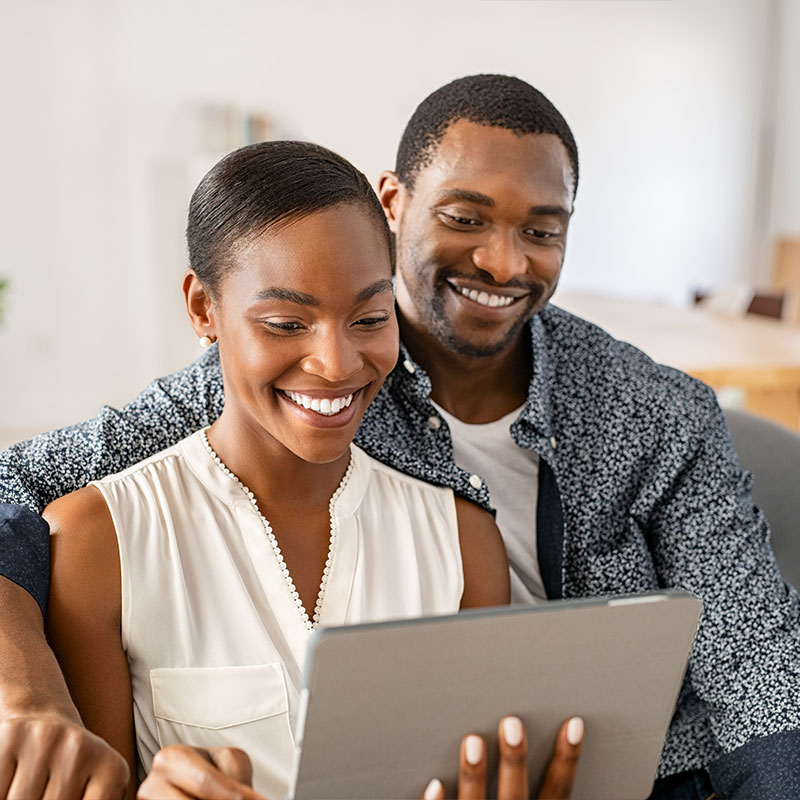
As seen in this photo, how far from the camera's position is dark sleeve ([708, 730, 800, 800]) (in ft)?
3.92

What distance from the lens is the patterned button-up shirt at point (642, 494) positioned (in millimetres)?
1245

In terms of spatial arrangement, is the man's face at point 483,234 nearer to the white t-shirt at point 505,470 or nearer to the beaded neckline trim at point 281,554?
the white t-shirt at point 505,470

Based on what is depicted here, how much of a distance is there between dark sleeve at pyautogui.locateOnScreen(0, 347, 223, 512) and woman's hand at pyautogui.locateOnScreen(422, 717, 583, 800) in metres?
0.54

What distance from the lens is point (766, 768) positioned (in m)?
1.22

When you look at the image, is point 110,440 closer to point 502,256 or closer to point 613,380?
point 502,256

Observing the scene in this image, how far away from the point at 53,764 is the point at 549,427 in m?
0.80

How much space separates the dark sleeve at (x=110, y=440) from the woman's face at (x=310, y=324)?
230mm

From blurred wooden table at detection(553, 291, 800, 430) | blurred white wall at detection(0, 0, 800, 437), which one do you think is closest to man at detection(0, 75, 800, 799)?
blurred wooden table at detection(553, 291, 800, 430)

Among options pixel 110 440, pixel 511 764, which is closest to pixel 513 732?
pixel 511 764

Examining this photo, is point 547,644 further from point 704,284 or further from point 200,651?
point 704,284

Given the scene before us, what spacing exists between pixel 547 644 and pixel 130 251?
17.1ft

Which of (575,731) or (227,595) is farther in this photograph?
(227,595)

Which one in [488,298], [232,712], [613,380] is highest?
[488,298]

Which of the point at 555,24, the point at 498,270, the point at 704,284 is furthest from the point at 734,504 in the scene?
the point at 704,284
